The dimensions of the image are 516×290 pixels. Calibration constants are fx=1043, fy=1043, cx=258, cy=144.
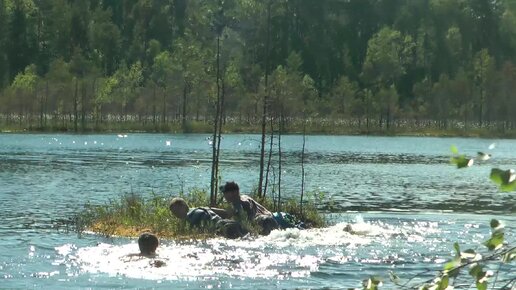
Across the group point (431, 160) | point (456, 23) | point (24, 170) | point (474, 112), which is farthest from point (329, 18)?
point (24, 170)

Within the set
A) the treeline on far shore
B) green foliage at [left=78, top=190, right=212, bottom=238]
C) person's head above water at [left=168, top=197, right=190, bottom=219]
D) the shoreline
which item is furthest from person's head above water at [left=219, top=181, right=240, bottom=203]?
the shoreline

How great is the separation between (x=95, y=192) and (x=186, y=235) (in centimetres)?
1919

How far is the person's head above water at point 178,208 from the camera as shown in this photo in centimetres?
2278

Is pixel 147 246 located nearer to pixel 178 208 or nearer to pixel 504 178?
pixel 178 208

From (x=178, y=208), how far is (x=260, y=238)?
192 cm

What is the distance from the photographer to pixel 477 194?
44.9 m

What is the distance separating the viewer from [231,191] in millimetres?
22531

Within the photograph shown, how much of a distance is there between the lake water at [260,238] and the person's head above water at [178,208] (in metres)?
0.75

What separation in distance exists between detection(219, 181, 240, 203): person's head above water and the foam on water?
0.92m

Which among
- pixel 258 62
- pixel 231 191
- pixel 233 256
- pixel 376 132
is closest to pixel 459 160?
pixel 233 256

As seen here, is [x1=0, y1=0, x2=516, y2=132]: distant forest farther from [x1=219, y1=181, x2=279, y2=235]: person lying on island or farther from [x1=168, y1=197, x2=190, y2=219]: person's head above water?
[x1=168, y1=197, x2=190, y2=219]: person's head above water

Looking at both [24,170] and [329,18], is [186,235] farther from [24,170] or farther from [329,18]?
[329,18]

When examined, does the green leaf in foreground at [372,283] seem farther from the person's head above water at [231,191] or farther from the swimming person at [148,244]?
the person's head above water at [231,191]

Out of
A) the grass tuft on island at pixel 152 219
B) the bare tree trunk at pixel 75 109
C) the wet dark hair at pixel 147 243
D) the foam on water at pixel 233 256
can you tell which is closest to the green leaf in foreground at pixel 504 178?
the foam on water at pixel 233 256
